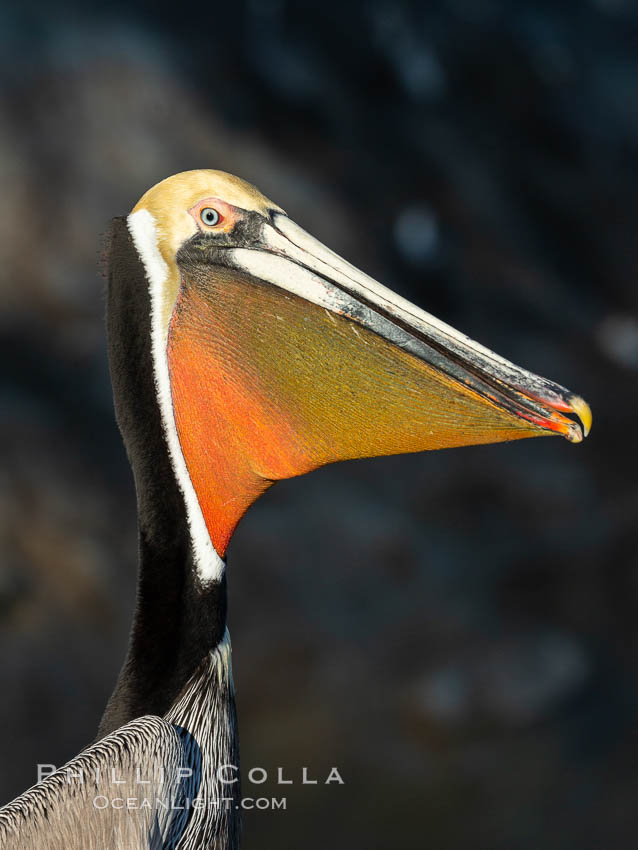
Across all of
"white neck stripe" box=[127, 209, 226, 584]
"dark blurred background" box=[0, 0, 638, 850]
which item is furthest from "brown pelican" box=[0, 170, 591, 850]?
"dark blurred background" box=[0, 0, 638, 850]

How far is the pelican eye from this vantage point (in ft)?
4.81

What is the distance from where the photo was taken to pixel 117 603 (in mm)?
3754

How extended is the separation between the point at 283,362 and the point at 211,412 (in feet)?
0.48

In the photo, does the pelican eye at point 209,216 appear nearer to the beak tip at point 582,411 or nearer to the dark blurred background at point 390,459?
the beak tip at point 582,411

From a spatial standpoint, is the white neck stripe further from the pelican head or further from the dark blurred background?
the dark blurred background

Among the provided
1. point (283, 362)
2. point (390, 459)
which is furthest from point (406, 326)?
point (390, 459)

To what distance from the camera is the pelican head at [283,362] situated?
139 centimetres

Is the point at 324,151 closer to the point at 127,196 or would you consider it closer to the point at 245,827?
the point at 127,196

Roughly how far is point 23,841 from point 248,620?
2431 mm

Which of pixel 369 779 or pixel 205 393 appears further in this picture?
pixel 369 779

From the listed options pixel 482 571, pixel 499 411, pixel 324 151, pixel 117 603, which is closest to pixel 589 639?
pixel 482 571

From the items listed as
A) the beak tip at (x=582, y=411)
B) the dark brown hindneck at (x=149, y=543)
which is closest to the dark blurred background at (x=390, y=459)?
the dark brown hindneck at (x=149, y=543)

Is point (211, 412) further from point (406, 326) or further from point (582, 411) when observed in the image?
point (582, 411)

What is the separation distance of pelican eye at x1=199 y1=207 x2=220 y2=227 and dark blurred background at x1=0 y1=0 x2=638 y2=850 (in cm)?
220
